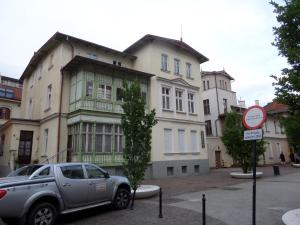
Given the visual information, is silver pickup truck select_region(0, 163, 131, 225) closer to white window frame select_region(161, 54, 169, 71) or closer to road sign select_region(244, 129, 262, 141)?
road sign select_region(244, 129, 262, 141)

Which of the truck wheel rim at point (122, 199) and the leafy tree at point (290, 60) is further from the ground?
the leafy tree at point (290, 60)

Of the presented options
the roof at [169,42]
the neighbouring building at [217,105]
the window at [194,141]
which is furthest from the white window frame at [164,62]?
the neighbouring building at [217,105]

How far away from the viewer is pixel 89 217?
25.9ft

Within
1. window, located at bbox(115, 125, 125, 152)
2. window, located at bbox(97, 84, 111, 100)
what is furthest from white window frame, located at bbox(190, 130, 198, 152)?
window, located at bbox(97, 84, 111, 100)

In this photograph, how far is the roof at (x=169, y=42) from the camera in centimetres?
2192

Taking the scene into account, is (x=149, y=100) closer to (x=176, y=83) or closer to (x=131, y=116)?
(x=176, y=83)

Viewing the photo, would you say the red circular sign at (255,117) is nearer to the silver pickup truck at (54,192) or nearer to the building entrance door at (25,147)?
the silver pickup truck at (54,192)

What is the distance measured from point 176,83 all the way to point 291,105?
16.2 m

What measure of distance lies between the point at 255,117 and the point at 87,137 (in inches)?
485

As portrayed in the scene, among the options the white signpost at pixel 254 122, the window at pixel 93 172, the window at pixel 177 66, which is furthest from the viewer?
the window at pixel 177 66

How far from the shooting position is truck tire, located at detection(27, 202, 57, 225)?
6.26 m

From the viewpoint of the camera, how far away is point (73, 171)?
7816 mm

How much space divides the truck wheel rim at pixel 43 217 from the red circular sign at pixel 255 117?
5632 millimetres

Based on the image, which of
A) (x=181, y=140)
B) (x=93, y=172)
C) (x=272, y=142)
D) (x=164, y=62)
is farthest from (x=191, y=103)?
(x=272, y=142)
